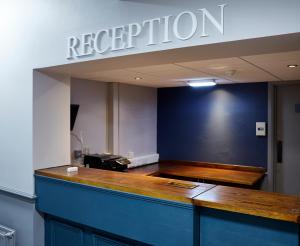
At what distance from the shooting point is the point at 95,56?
2.23m

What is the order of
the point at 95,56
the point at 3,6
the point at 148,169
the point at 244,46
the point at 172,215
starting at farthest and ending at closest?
the point at 148,169 → the point at 3,6 → the point at 95,56 → the point at 172,215 → the point at 244,46

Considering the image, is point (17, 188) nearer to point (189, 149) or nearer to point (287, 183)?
point (189, 149)

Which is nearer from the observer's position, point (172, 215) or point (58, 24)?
point (172, 215)

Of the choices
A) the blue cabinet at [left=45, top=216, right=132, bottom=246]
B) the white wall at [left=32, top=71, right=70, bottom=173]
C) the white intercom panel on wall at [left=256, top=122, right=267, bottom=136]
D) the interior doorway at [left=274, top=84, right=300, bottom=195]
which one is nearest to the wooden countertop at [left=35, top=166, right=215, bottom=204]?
the white wall at [left=32, top=71, right=70, bottom=173]

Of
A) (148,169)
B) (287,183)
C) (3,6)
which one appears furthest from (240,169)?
(3,6)

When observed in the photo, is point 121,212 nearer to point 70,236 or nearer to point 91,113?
point 70,236

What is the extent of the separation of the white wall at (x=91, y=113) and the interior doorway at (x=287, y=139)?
2.21m

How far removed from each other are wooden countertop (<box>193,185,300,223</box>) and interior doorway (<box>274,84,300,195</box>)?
2.15m

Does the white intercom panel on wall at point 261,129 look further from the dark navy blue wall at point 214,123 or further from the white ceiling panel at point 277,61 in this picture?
the white ceiling panel at point 277,61

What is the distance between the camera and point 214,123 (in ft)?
14.2

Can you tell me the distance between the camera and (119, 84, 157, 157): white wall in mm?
4164

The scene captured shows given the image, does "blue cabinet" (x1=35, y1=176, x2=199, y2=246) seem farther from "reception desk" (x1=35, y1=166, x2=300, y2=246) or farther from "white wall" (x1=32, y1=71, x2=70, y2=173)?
"white wall" (x1=32, y1=71, x2=70, y2=173)

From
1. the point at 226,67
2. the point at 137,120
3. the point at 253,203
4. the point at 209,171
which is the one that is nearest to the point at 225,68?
the point at 226,67

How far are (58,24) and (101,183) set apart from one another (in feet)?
4.37
